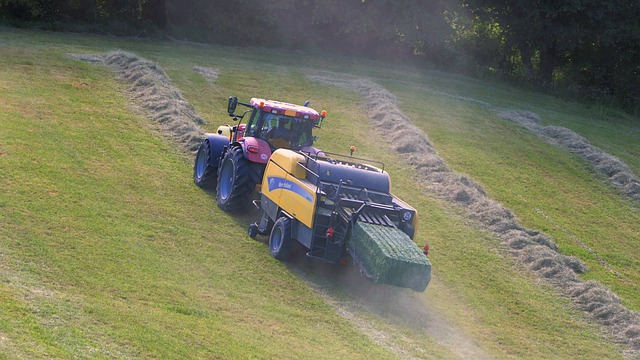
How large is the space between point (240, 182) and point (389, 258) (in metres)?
5.39

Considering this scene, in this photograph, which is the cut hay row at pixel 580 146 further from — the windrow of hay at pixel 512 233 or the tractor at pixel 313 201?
the tractor at pixel 313 201

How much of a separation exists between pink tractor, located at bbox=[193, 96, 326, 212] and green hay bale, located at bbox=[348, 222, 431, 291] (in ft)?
13.8

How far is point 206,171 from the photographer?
21578 millimetres

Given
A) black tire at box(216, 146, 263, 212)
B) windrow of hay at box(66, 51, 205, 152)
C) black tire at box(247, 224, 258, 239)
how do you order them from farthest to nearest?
windrow of hay at box(66, 51, 205, 152) < black tire at box(216, 146, 263, 212) < black tire at box(247, 224, 258, 239)

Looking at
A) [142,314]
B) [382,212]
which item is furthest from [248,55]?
[142,314]

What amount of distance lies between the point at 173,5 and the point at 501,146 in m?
21.5

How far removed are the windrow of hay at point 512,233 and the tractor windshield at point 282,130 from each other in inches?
213

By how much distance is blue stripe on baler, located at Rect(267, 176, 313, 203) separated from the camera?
1708cm

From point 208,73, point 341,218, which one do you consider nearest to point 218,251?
point 341,218

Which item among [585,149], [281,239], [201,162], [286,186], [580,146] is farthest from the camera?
[580,146]

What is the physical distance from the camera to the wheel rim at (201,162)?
72.1 ft

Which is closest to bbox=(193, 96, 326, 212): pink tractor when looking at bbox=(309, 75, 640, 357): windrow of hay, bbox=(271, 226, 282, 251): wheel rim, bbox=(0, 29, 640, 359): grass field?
bbox=(0, 29, 640, 359): grass field

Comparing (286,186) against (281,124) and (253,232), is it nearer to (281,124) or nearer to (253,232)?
(253,232)

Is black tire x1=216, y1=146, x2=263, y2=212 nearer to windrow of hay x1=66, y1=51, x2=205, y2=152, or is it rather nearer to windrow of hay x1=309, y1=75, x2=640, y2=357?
windrow of hay x1=66, y1=51, x2=205, y2=152
